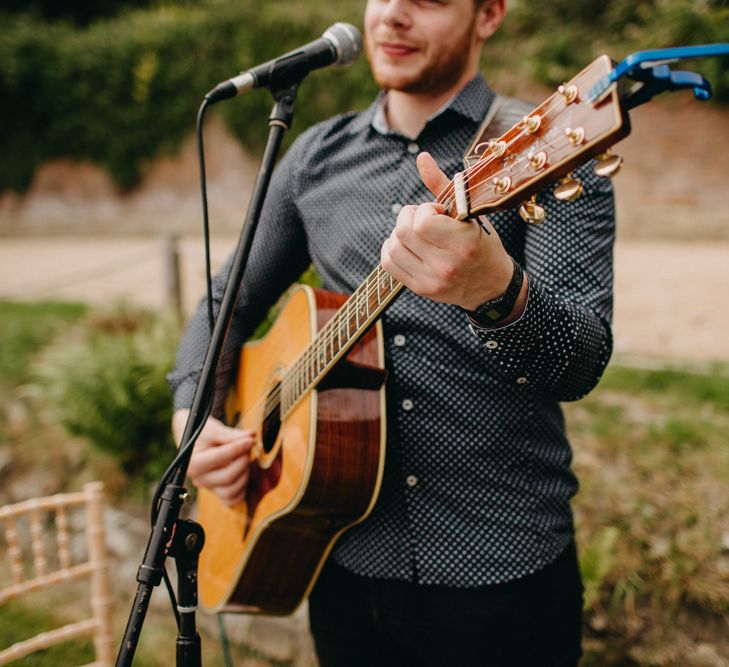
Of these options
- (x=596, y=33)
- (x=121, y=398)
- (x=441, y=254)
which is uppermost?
(x=596, y=33)

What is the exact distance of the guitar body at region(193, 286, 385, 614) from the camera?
141 cm

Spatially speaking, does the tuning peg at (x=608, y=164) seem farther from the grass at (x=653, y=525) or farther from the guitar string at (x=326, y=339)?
the grass at (x=653, y=525)

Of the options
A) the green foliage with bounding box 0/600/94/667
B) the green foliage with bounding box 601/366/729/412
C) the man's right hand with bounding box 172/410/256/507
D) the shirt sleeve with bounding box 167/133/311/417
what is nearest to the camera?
the man's right hand with bounding box 172/410/256/507

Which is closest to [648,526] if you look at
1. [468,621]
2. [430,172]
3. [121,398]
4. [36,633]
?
[468,621]

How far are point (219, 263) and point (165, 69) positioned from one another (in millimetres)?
8301

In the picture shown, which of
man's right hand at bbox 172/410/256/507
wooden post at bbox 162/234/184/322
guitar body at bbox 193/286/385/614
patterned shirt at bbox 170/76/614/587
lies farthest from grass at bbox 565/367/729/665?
wooden post at bbox 162/234/184/322

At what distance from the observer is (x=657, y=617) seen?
7.35 ft

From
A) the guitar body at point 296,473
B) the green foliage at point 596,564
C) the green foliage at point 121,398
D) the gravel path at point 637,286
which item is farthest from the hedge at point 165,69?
the guitar body at point 296,473

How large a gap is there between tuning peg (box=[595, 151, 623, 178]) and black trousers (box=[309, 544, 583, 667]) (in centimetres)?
96

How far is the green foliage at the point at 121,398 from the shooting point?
11.9 feet

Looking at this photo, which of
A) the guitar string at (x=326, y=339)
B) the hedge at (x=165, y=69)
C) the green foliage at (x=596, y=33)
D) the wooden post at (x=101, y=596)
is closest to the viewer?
the guitar string at (x=326, y=339)

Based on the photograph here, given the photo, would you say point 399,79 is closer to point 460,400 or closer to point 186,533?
point 460,400

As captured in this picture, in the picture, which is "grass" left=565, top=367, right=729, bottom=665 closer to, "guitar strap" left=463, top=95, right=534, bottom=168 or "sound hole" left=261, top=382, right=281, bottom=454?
"sound hole" left=261, top=382, right=281, bottom=454

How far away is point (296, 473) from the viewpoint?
1.44m
